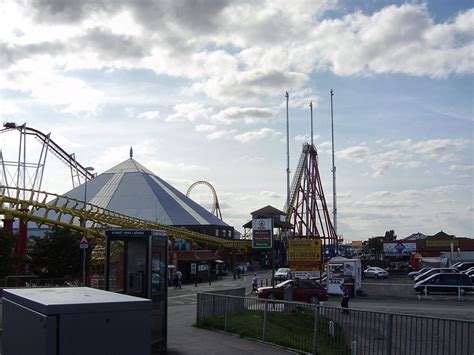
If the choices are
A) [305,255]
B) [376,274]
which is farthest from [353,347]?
[376,274]

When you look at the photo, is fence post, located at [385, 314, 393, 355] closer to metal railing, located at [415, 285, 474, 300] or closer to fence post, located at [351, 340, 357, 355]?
fence post, located at [351, 340, 357, 355]

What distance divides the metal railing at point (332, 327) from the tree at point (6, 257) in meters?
20.3

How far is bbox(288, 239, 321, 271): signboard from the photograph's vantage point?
3825 centimetres

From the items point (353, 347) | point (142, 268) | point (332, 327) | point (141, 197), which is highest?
point (141, 197)

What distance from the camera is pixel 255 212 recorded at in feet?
324

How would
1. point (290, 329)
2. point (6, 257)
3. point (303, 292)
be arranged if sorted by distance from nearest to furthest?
point (290, 329)
point (303, 292)
point (6, 257)

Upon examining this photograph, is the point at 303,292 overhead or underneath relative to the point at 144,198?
underneath

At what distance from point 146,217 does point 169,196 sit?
32.0 feet

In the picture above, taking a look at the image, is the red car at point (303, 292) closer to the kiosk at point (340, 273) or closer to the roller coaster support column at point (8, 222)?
the kiosk at point (340, 273)

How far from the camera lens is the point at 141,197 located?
94000 mm

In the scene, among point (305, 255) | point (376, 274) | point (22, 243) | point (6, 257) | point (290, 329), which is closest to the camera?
point (290, 329)

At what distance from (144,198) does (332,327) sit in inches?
3253

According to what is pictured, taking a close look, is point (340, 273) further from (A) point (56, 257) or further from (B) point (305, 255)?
(A) point (56, 257)

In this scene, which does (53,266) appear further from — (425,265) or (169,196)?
(169,196)
